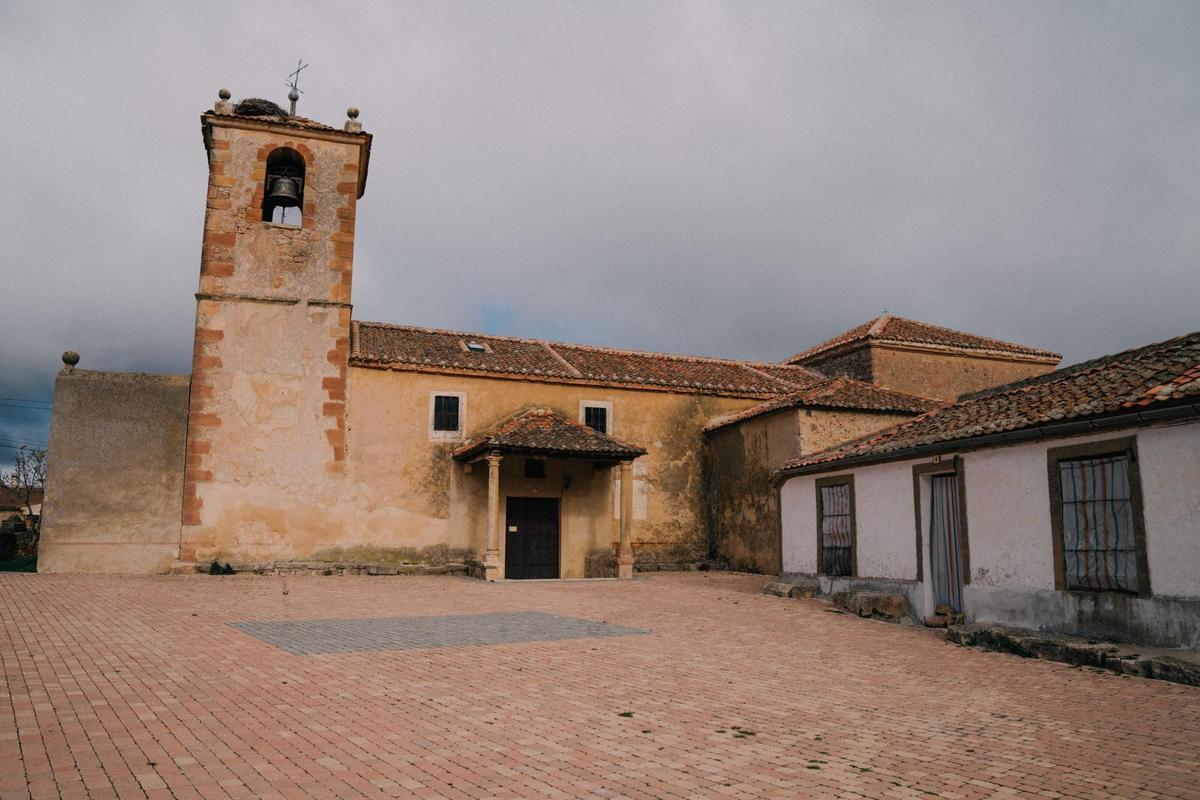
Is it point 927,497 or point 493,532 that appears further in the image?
point 493,532

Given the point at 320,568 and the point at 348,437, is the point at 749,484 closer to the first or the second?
the point at 348,437

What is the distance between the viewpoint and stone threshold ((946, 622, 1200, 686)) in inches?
292

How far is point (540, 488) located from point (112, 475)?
9647mm

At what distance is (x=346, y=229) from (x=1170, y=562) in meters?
17.5

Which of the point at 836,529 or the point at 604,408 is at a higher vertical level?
the point at 604,408

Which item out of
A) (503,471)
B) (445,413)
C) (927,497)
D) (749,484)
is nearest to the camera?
(927,497)

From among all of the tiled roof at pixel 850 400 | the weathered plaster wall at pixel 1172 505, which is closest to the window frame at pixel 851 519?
the tiled roof at pixel 850 400

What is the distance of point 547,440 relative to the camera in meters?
18.5

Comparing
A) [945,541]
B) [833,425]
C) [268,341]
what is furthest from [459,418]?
[945,541]

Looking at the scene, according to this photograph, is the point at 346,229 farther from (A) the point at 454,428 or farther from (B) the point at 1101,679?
(B) the point at 1101,679

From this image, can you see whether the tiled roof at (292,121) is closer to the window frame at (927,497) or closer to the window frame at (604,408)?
the window frame at (604,408)

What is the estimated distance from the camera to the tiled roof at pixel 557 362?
20.1m

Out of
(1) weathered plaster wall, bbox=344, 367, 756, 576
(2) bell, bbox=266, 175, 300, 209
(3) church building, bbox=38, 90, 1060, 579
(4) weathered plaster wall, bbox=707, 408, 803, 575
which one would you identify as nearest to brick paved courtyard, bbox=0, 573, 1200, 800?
(3) church building, bbox=38, 90, 1060, 579

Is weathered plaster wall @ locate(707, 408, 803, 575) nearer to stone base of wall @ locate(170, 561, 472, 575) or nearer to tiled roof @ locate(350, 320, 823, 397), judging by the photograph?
tiled roof @ locate(350, 320, 823, 397)
